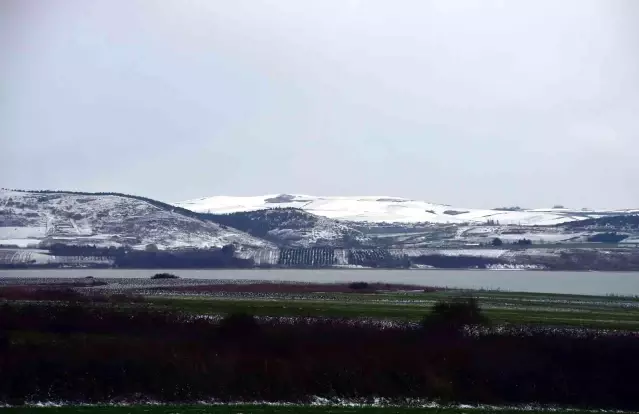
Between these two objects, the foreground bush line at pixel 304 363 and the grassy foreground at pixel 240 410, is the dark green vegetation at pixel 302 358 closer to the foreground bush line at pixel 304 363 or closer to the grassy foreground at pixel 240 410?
the foreground bush line at pixel 304 363

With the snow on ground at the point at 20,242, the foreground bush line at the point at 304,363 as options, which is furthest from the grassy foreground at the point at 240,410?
the snow on ground at the point at 20,242

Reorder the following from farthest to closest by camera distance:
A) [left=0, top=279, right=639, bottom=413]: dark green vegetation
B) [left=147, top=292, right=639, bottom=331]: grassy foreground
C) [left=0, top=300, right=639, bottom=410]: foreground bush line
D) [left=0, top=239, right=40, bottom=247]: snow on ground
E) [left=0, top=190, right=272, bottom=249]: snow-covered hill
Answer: [left=0, top=190, right=272, bottom=249]: snow-covered hill
[left=0, top=239, right=40, bottom=247]: snow on ground
[left=147, top=292, right=639, bottom=331]: grassy foreground
[left=0, top=279, right=639, bottom=413]: dark green vegetation
[left=0, top=300, right=639, bottom=410]: foreground bush line

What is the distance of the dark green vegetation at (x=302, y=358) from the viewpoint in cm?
3550

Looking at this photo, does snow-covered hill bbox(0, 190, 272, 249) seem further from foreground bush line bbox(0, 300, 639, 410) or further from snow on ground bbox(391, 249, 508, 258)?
foreground bush line bbox(0, 300, 639, 410)

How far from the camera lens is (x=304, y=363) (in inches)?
1510

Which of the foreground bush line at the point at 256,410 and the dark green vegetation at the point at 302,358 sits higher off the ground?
the dark green vegetation at the point at 302,358

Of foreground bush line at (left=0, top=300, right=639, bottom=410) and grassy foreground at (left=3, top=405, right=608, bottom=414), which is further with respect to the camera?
foreground bush line at (left=0, top=300, right=639, bottom=410)

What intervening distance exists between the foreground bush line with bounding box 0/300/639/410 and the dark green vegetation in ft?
0.16

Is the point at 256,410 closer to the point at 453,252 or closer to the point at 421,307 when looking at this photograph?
the point at 421,307

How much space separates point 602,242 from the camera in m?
186

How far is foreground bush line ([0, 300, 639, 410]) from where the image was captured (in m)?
35.4

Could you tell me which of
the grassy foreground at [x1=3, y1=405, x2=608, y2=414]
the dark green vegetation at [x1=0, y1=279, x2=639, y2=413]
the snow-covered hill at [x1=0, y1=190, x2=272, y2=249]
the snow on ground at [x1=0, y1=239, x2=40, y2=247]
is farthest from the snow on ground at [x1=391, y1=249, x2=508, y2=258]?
the grassy foreground at [x1=3, y1=405, x2=608, y2=414]

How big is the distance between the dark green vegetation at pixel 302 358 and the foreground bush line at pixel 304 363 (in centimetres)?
5

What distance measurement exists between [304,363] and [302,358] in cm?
64
